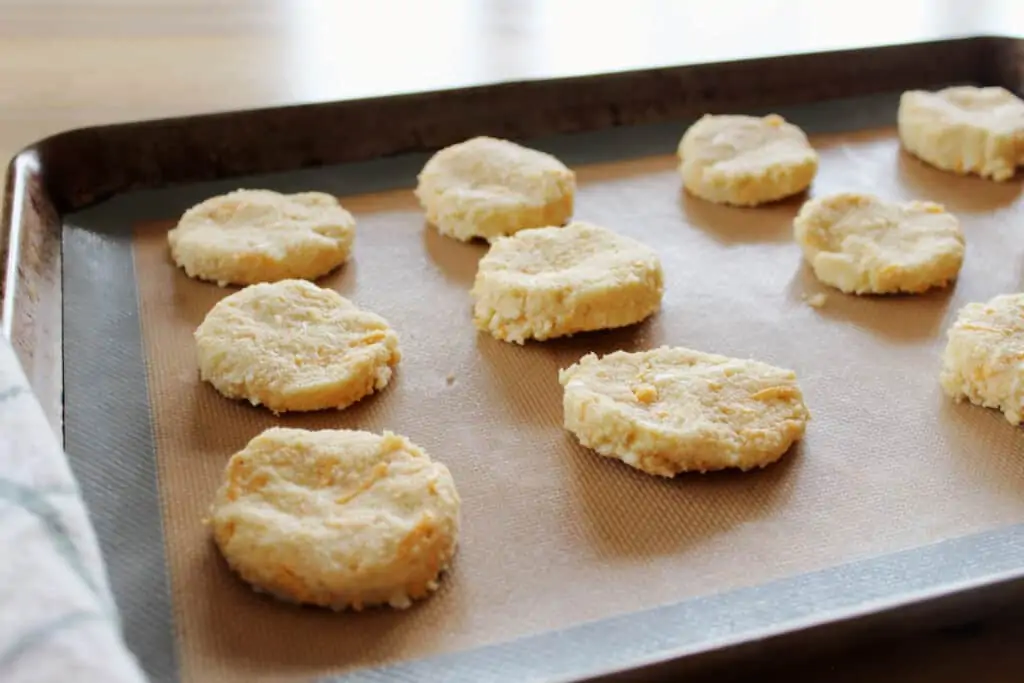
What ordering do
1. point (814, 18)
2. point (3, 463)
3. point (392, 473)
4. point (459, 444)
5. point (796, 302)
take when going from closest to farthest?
point (3, 463) → point (392, 473) → point (459, 444) → point (796, 302) → point (814, 18)

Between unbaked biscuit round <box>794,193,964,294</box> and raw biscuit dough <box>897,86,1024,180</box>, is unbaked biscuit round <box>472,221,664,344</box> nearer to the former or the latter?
unbaked biscuit round <box>794,193,964,294</box>

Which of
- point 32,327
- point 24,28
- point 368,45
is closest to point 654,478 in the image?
point 32,327

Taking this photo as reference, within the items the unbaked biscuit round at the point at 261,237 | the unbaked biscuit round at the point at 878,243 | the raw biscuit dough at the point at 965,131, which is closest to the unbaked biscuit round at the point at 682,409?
the unbaked biscuit round at the point at 878,243

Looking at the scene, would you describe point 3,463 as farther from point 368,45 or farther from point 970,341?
point 368,45

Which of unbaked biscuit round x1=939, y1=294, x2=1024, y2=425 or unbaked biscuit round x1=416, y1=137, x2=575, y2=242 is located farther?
unbaked biscuit round x1=416, y1=137, x2=575, y2=242

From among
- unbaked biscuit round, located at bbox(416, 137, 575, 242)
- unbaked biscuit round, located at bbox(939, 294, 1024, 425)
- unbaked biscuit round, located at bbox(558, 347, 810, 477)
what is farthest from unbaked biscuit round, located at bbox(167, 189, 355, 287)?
unbaked biscuit round, located at bbox(939, 294, 1024, 425)

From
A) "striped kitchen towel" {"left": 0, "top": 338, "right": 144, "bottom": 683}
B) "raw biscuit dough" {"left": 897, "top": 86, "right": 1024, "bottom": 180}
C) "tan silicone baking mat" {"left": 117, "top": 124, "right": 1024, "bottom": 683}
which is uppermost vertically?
"striped kitchen towel" {"left": 0, "top": 338, "right": 144, "bottom": 683}

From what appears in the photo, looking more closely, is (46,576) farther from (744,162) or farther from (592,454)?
(744,162)
